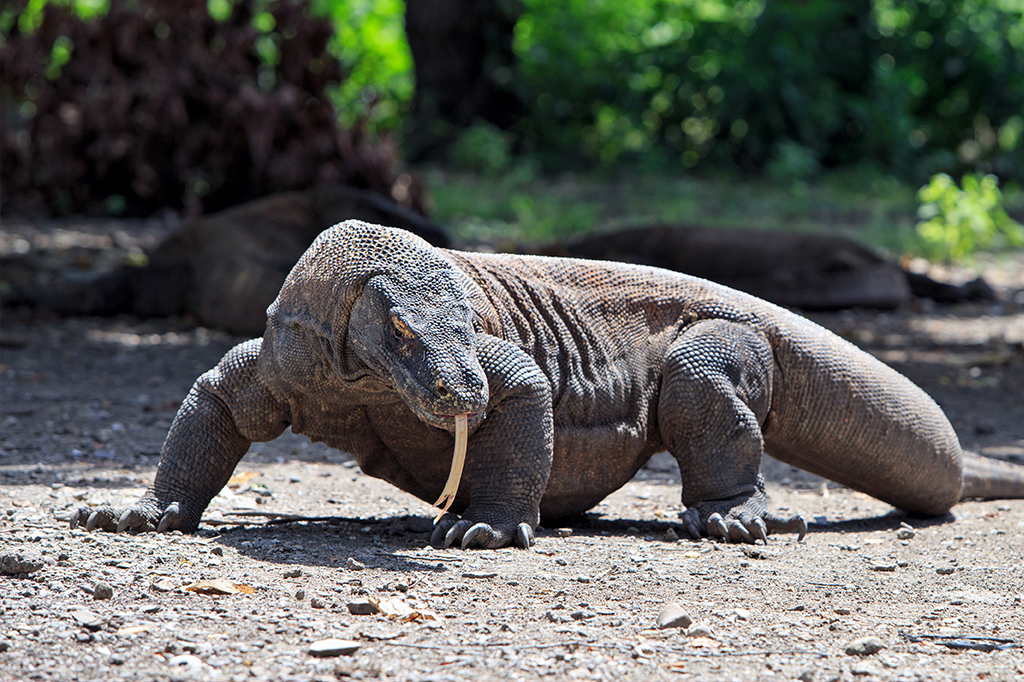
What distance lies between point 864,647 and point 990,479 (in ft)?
7.33

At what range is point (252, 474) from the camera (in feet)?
14.9

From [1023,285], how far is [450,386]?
8.12 m

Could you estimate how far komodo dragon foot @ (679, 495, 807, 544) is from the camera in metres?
3.65

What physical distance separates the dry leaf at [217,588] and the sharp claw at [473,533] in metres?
0.67

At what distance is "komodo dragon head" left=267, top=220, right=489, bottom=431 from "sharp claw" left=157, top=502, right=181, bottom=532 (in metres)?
0.51

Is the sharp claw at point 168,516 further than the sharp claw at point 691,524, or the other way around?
the sharp claw at point 691,524

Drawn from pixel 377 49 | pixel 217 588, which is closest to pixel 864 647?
pixel 217 588

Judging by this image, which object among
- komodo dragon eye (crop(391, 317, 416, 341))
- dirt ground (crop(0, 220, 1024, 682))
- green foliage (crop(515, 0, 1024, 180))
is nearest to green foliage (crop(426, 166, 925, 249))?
green foliage (crop(515, 0, 1024, 180))

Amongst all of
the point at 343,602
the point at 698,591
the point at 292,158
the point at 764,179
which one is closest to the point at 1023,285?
the point at 764,179

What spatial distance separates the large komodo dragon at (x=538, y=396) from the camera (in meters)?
3.16

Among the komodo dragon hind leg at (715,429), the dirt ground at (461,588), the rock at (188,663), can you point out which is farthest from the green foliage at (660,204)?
the rock at (188,663)

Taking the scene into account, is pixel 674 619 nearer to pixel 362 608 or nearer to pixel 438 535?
pixel 362 608

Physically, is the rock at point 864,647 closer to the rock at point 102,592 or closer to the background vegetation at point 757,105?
the rock at point 102,592

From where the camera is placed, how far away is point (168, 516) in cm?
333
